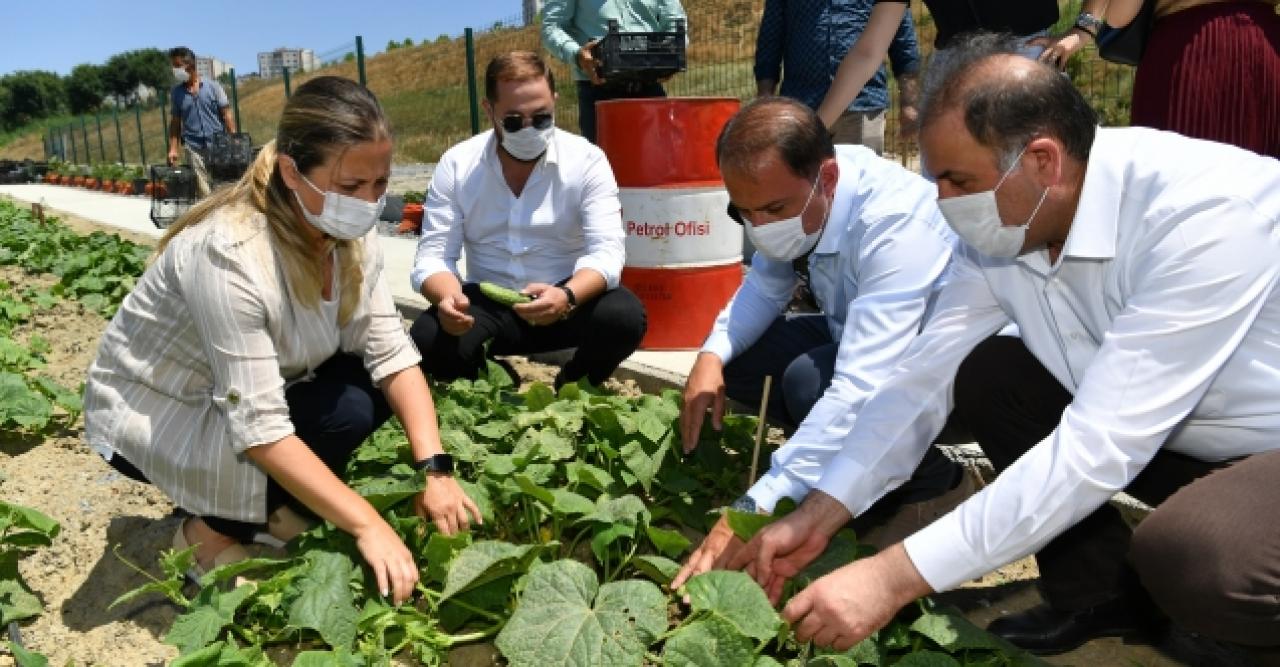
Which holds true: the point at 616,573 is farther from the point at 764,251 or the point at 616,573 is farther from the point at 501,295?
the point at 501,295

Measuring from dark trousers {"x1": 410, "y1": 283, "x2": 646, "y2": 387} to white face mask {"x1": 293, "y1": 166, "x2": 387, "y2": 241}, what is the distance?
1.26 m

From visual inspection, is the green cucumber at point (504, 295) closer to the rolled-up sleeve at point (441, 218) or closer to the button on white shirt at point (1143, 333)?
the rolled-up sleeve at point (441, 218)

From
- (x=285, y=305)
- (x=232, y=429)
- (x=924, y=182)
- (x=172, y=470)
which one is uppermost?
(x=924, y=182)

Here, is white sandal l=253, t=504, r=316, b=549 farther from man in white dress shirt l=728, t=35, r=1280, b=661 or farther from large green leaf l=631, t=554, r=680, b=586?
man in white dress shirt l=728, t=35, r=1280, b=661

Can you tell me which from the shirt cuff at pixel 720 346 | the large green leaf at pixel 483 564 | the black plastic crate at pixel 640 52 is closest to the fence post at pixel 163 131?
the black plastic crate at pixel 640 52

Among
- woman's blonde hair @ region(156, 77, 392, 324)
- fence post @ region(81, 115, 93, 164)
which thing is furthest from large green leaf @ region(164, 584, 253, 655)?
fence post @ region(81, 115, 93, 164)

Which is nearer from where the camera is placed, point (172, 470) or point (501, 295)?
point (172, 470)

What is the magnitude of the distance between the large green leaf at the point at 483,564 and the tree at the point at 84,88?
92.4 m

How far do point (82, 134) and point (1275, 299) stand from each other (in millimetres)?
37627

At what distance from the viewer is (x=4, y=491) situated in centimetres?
332

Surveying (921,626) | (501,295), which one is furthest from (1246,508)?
(501,295)

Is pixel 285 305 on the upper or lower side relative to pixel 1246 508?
upper

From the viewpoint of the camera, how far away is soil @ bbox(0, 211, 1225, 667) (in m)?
2.37

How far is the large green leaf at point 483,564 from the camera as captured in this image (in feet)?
7.04
